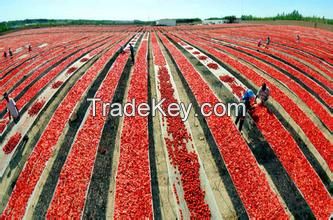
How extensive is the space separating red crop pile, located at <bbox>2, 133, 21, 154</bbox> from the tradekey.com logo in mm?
6364

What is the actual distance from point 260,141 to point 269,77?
1323 cm

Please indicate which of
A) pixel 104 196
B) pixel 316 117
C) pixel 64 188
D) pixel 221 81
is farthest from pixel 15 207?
pixel 316 117

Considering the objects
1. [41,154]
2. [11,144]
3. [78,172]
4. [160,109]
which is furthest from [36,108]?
[160,109]

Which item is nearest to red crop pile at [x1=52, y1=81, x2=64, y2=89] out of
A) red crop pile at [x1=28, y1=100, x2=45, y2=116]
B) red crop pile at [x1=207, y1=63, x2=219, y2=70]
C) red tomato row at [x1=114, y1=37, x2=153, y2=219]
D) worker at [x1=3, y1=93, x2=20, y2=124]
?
red crop pile at [x1=28, y1=100, x2=45, y2=116]

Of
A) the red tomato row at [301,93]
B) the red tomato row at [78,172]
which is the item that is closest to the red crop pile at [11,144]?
the red tomato row at [78,172]

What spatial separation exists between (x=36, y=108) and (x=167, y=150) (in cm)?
1471

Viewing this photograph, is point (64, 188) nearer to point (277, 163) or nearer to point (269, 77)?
point (277, 163)

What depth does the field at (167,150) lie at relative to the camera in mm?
13430

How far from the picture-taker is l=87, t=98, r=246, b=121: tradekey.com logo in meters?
21.0

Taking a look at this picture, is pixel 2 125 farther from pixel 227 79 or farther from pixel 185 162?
pixel 227 79

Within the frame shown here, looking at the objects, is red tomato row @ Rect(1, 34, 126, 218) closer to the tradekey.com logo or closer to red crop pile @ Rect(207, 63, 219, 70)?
the tradekey.com logo

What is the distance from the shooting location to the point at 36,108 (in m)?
23.0

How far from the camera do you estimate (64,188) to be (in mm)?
14469

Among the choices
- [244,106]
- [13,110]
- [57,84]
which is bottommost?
[13,110]
